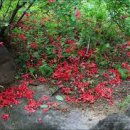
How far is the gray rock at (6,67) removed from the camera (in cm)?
735

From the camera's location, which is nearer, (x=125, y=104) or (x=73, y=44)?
(x=125, y=104)

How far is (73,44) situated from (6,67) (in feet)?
5.75

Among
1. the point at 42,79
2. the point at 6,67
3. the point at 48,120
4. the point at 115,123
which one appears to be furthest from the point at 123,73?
the point at 6,67

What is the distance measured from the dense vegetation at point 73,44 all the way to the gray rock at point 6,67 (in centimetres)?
22

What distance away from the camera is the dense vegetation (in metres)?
7.35

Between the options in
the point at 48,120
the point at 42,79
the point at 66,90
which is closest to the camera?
the point at 48,120

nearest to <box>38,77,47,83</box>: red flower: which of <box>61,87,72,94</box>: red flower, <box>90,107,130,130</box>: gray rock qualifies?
<box>61,87,72,94</box>: red flower

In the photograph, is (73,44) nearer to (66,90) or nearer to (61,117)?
(66,90)

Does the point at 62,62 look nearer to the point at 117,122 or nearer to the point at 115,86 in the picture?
the point at 115,86

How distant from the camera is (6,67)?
7.46m

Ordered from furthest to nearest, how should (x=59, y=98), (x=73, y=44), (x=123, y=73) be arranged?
(x=73, y=44)
(x=123, y=73)
(x=59, y=98)

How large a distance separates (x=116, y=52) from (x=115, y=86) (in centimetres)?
128

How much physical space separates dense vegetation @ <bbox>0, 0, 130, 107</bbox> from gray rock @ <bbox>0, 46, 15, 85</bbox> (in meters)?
0.22

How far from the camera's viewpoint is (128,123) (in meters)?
5.48
